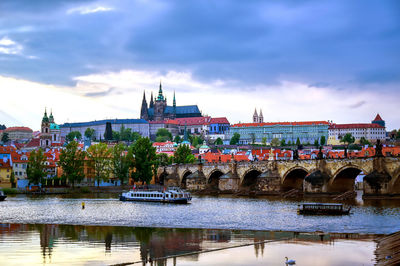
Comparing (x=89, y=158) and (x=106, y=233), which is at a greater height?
(x=89, y=158)

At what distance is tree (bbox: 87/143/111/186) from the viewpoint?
8412cm

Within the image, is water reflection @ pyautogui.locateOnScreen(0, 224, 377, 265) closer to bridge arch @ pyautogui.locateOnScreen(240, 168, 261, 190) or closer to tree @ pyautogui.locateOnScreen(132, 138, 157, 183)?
bridge arch @ pyautogui.locateOnScreen(240, 168, 261, 190)

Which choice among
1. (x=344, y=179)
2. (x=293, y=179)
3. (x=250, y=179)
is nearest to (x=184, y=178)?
(x=250, y=179)

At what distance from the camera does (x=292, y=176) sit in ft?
238

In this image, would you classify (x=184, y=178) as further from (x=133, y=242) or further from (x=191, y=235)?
(x=133, y=242)

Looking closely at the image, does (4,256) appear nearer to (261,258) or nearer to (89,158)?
(261,258)

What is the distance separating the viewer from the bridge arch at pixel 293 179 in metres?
71.0

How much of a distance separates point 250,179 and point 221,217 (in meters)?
35.3

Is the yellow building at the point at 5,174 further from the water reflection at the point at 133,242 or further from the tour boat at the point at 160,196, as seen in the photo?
the water reflection at the point at 133,242

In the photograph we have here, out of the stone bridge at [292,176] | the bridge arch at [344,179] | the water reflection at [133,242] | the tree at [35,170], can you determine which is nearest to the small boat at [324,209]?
the stone bridge at [292,176]

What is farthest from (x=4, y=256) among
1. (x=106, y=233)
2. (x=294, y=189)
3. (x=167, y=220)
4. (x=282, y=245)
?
(x=294, y=189)

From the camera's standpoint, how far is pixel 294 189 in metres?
70.4

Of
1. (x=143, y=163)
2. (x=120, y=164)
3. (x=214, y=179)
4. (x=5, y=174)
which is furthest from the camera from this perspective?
(x=214, y=179)

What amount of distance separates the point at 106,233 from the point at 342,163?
114ft
